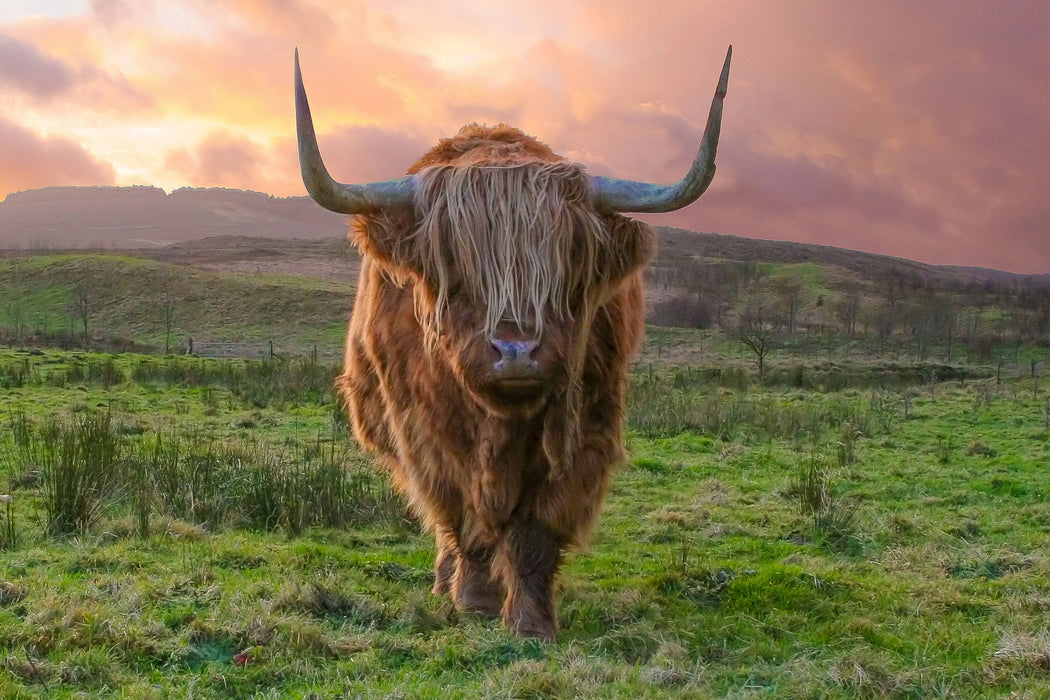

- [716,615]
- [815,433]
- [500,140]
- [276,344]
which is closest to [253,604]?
[716,615]

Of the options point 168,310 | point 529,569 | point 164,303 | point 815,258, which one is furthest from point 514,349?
point 815,258

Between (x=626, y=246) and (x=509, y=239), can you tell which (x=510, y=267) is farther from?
(x=626, y=246)

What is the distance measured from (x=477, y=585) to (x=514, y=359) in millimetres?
1410

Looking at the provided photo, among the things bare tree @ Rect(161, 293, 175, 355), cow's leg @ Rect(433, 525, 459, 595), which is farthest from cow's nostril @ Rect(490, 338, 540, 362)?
bare tree @ Rect(161, 293, 175, 355)

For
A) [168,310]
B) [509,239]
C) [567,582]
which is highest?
[509,239]

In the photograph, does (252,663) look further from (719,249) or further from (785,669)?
(719,249)

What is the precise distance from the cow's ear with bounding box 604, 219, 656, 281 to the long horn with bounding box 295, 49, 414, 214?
31.3 inches

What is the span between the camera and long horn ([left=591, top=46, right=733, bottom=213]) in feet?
10.4

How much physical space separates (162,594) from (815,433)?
8.69 metres

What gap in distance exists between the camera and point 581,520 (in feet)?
12.3

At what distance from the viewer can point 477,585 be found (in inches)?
157

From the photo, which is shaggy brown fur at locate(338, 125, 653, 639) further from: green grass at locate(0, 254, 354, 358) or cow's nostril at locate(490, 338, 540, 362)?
green grass at locate(0, 254, 354, 358)

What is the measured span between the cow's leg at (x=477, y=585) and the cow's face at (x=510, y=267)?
3.18 ft

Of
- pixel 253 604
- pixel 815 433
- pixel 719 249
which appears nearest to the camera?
pixel 253 604
